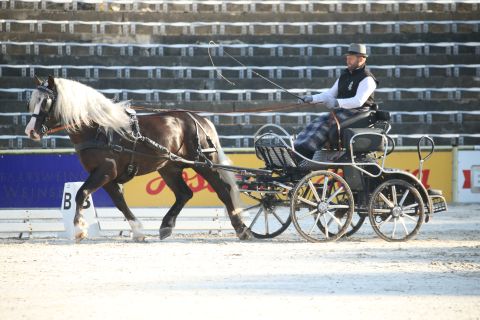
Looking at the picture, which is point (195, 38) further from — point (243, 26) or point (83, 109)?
point (83, 109)

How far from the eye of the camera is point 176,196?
37.3ft

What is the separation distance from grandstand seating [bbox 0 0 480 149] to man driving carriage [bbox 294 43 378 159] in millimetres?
8444

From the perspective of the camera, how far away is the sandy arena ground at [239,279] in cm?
630

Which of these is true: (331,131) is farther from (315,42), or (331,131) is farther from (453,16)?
(453,16)

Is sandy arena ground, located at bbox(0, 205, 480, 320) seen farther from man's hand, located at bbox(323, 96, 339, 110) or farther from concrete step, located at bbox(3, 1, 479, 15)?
concrete step, located at bbox(3, 1, 479, 15)

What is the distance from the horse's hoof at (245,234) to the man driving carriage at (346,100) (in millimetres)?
1052

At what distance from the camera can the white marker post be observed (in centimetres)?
1136

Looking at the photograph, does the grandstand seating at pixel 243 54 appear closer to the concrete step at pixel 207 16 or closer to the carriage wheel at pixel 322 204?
the concrete step at pixel 207 16

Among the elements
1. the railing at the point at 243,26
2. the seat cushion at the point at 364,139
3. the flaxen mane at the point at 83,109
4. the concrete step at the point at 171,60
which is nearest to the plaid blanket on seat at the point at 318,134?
the seat cushion at the point at 364,139

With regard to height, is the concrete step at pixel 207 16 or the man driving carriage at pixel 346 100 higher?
the concrete step at pixel 207 16

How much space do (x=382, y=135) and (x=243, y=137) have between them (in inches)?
352

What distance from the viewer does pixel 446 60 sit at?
21.9 m

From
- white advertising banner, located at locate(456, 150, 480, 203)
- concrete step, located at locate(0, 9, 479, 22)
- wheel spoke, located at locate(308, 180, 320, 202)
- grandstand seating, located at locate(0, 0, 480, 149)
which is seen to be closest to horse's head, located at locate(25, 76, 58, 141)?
wheel spoke, located at locate(308, 180, 320, 202)

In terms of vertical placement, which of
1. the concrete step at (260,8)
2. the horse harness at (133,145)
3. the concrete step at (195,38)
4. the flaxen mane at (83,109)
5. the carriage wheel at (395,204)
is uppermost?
the concrete step at (260,8)
